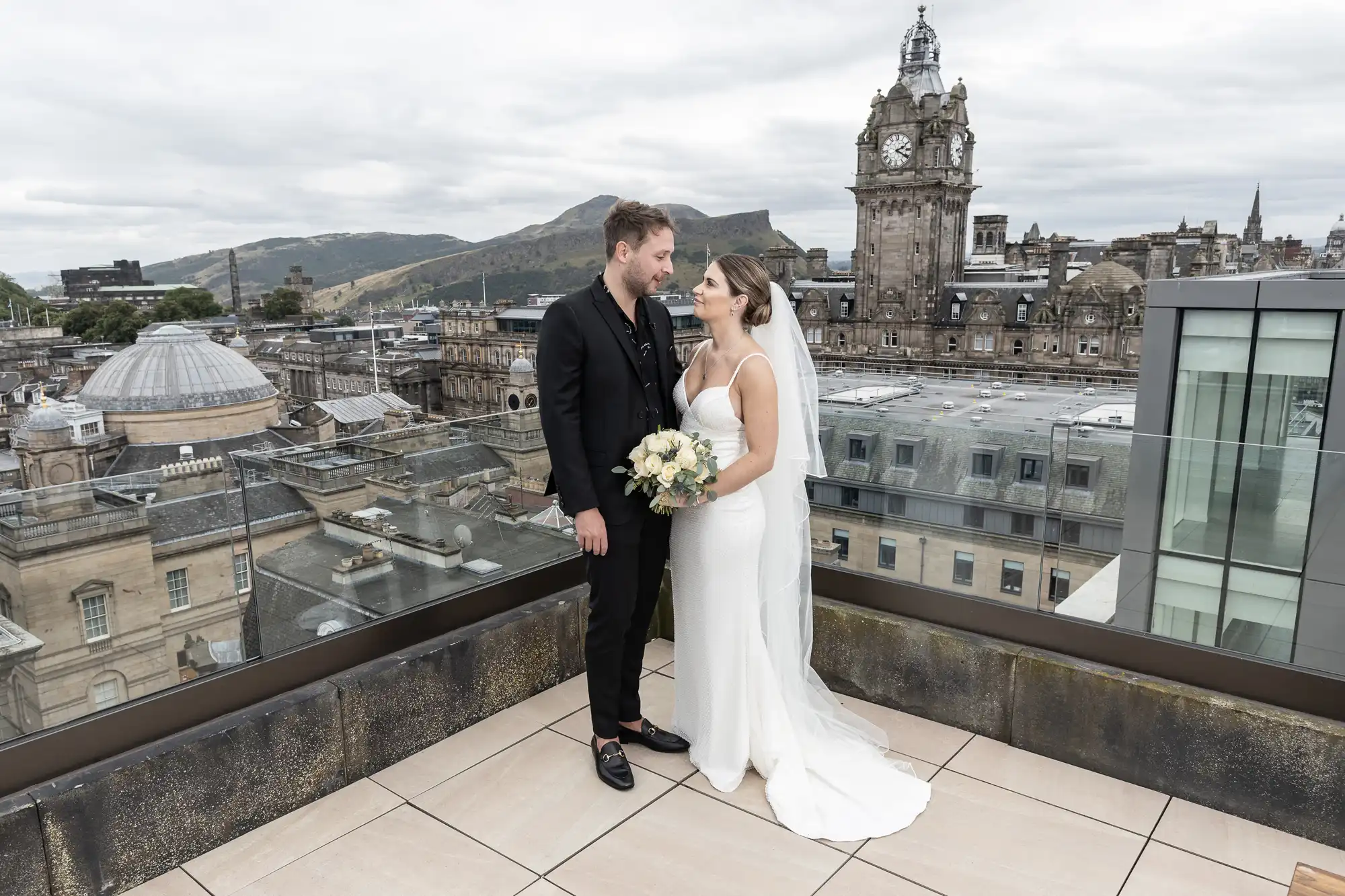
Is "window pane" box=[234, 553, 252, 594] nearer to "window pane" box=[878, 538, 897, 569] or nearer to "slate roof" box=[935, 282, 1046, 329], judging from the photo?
"window pane" box=[878, 538, 897, 569]

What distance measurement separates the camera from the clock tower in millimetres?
67562

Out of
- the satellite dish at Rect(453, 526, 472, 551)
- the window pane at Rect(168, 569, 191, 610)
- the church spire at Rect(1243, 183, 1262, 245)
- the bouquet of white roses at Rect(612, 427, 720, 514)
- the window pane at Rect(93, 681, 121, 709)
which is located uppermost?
the church spire at Rect(1243, 183, 1262, 245)

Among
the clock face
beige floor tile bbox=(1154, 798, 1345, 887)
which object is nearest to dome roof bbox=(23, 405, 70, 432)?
beige floor tile bbox=(1154, 798, 1345, 887)

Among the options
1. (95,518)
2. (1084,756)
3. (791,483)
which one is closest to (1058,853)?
(1084,756)

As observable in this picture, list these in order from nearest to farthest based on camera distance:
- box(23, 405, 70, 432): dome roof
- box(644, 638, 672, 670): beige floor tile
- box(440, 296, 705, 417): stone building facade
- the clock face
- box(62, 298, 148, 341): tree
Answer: box(644, 638, 672, 670): beige floor tile → box(23, 405, 70, 432): dome roof → the clock face → box(440, 296, 705, 417): stone building facade → box(62, 298, 148, 341): tree

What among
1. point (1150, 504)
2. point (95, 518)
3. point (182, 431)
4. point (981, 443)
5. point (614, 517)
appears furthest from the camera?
point (182, 431)

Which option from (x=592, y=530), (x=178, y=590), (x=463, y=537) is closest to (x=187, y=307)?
(x=463, y=537)

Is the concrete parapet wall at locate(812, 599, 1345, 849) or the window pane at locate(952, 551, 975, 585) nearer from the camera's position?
the concrete parapet wall at locate(812, 599, 1345, 849)

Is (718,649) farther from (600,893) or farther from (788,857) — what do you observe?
(600,893)

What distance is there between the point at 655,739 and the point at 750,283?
1879 millimetres

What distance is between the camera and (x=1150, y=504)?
3.43 meters

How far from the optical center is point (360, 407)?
189ft

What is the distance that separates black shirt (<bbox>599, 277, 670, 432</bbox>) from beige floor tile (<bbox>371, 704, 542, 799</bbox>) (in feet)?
4.89

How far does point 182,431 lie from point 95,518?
47.8m
